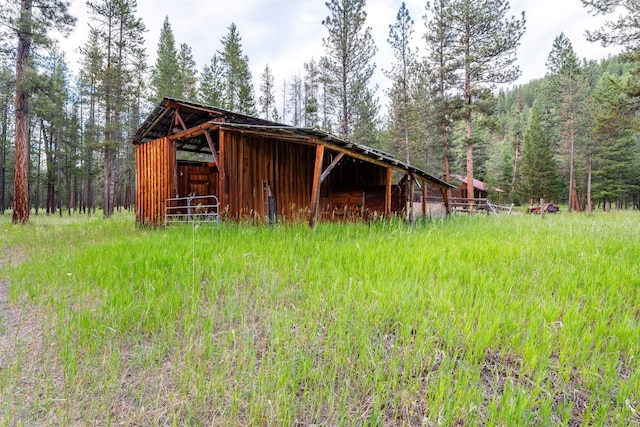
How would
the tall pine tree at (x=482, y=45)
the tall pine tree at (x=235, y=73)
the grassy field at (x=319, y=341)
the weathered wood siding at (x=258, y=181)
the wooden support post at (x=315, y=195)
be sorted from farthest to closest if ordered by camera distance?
the tall pine tree at (x=235, y=73), the tall pine tree at (x=482, y=45), the weathered wood siding at (x=258, y=181), the wooden support post at (x=315, y=195), the grassy field at (x=319, y=341)

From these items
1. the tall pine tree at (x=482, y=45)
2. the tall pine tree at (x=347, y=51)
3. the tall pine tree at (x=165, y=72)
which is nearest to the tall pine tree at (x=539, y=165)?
the tall pine tree at (x=482, y=45)

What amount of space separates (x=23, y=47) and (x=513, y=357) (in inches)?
760

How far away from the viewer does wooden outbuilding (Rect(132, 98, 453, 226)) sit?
8.75 m

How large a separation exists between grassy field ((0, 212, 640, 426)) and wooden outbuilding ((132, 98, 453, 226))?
4.09m

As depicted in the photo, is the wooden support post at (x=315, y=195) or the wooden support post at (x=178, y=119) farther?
the wooden support post at (x=178, y=119)

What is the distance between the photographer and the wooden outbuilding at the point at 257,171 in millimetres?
8753

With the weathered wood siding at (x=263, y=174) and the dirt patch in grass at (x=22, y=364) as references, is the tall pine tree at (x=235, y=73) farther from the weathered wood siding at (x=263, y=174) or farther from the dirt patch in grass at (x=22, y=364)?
the dirt patch in grass at (x=22, y=364)

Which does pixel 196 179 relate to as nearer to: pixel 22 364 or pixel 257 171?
pixel 257 171

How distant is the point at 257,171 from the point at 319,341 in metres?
8.22

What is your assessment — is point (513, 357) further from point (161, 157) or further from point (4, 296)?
point (161, 157)

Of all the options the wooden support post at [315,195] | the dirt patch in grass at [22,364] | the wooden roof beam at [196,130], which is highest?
the wooden roof beam at [196,130]

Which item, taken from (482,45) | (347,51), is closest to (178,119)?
(347,51)

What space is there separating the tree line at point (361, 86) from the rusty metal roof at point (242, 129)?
5360 millimetres

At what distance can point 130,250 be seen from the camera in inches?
199
